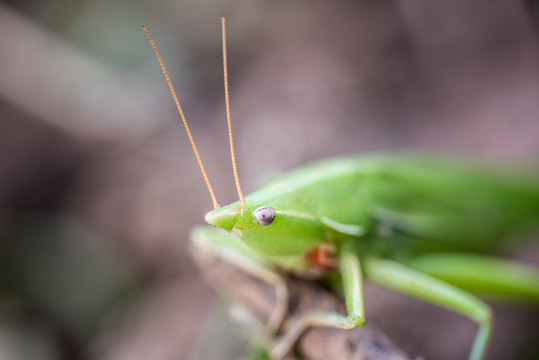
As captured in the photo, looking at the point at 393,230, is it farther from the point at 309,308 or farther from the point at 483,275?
the point at 309,308

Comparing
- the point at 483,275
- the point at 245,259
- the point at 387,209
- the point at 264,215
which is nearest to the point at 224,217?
the point at 264,215

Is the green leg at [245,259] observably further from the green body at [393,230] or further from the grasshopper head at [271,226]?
the grasshopper head at [271,226]

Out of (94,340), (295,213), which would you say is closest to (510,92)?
(295,213)

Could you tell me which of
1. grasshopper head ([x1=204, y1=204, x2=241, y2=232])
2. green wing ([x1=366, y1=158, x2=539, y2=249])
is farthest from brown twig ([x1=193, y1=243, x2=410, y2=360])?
green wing ([x1=366, y1=158, x2=539, y2=249])

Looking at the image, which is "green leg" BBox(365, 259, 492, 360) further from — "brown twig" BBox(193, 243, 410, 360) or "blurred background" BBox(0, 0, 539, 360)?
"blurred background" BBox(0, 0, 539, 360)

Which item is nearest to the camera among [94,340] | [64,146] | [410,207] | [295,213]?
[295,213]

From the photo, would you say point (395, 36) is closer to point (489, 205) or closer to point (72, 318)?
point (489, 205)
